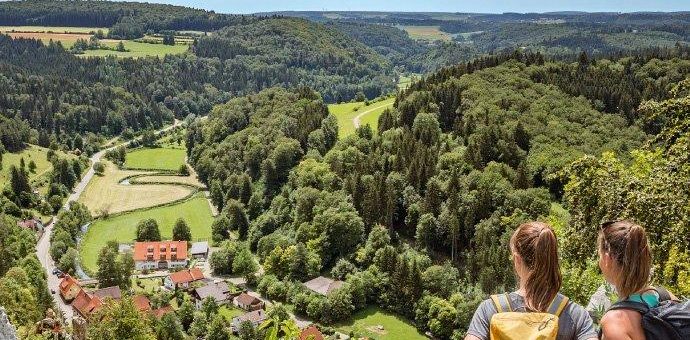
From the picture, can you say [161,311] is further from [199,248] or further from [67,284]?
[199,248]

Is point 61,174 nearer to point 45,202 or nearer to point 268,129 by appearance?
point 45,202

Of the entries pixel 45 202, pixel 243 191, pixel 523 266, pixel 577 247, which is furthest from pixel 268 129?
pixel 523 266

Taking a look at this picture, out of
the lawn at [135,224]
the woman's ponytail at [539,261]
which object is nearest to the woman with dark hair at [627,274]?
the woman's ponytail at [539,261]

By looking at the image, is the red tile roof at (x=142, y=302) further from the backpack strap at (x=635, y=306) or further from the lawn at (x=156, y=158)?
the lawn at (x=156, y=158)

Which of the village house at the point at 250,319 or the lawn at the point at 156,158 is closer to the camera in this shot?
the village house at the point at 250,319

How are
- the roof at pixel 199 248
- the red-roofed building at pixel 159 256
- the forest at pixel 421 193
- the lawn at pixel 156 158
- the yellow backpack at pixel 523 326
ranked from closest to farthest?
the yellow backpack at pixel 523 326, the forest at pixel 421 193, the red-roofed building at pixel 159 256, the roof at pixel 199 248, the lawn at pixel 156 158

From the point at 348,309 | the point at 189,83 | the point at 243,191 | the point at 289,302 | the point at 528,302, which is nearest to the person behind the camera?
the point at 528,302
